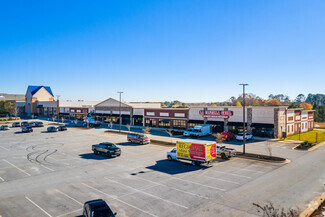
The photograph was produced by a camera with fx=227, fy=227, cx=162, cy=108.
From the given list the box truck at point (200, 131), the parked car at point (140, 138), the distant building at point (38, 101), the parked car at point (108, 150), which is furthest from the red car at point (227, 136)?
the distant building at point (38, 101)

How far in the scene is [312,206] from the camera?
15.8m

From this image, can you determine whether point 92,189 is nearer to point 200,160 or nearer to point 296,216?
point 200,160

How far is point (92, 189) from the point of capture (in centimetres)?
1902

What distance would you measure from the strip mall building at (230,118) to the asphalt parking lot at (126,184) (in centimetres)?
2037

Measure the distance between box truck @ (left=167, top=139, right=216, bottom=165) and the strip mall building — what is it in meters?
24.4

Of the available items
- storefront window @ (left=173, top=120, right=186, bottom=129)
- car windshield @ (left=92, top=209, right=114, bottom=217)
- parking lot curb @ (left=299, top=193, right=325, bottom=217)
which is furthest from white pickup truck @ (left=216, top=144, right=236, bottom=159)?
storefront window @ (left=173, top=120, right=186, bottom=129)

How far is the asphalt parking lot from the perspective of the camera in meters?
15.6

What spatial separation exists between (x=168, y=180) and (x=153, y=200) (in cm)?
464

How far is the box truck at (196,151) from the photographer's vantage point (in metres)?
25.6

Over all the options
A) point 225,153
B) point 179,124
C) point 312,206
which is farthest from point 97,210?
point 179,124

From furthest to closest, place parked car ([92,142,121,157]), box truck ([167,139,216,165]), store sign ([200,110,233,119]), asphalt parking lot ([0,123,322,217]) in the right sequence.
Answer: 1. store sign ([200,110,233,119])
2. parked car ([92,142,121,157])
3. box truck ([167,139,216,165])
4. asphalt parking lot ([0,123,322,217])

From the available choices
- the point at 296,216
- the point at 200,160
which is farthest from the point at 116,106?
the point at 296,216

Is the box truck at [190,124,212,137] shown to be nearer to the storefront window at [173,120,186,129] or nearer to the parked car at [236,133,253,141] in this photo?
the parked car at [236,133,253,141]

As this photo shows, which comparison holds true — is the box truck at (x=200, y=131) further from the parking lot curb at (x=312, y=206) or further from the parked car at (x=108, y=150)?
the parking lot curb at (x=312, y=206)
